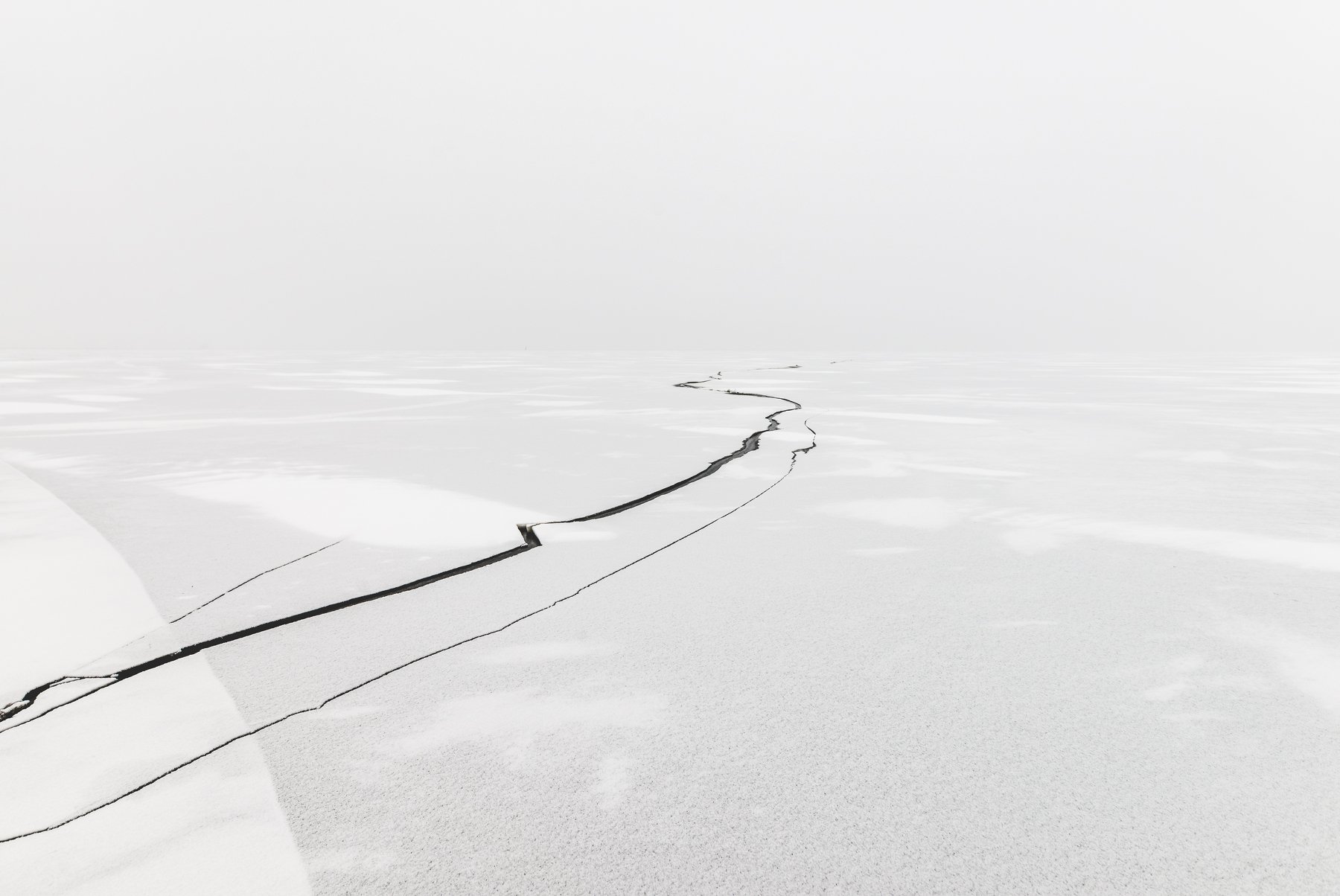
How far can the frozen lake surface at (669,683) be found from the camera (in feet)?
Result: 3.25

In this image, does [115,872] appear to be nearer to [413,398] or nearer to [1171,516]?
[1171,516]

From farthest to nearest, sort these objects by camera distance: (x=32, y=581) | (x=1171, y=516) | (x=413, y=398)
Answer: (x=413, y=398), (x=1171, y=516), (x=32, y=581)

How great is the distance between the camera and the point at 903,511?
A: 2979 mm

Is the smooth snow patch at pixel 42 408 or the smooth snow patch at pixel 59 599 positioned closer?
the smooth snow patch at pixel 59 599

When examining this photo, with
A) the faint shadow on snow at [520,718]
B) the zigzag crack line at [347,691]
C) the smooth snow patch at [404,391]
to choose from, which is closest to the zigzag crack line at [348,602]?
the zigzag crack line at [347,691]

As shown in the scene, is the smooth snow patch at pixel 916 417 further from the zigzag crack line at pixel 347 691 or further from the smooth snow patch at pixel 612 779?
the smooth snow patch at pixel 612 779

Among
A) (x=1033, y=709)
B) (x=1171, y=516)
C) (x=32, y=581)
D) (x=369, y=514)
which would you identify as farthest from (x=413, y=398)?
(x=1033, y=709)

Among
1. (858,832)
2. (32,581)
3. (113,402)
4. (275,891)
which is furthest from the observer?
(113,402)

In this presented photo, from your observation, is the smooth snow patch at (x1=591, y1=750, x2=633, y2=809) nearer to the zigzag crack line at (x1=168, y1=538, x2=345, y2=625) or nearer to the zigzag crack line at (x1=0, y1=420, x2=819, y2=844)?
the zigzag crack line at (x1=0, y1=420, x2=819, y2=844)

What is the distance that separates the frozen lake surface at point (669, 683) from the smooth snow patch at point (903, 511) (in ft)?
0.08

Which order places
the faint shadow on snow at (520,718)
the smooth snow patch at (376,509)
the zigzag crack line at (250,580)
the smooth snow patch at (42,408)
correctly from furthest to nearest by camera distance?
the smooth snow patch at (42,408), the smooth snow patch at (376,509), the zigzag crack line at (250,580), the faint shadow on snow at (520,718)

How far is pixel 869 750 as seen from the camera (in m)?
1.24

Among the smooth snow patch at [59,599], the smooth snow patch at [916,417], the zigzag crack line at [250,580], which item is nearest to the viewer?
the smooth snow patch at [59,599]

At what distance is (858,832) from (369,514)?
228 cm
